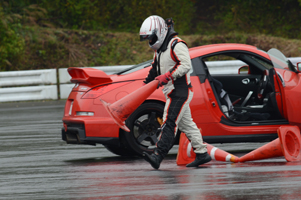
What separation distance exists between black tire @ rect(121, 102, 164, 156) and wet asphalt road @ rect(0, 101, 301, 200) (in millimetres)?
252

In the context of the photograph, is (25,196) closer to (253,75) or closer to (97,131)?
(97,131)

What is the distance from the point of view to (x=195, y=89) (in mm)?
7918

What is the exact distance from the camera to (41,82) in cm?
1803

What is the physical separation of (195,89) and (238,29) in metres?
22.0

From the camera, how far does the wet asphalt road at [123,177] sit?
566 cm

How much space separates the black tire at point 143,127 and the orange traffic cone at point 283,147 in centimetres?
125

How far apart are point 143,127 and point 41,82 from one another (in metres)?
10.6

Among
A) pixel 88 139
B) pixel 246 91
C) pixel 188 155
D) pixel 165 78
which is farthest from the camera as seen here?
pixel 246 91

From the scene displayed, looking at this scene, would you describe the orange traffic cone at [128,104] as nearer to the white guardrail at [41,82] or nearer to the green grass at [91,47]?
the white guardrail at [41,82]

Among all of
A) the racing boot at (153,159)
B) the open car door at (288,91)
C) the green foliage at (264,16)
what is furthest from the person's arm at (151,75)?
the green foliage at (264,16)

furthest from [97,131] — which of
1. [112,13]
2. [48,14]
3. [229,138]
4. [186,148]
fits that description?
[112,13]

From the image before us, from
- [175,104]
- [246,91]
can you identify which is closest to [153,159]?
[175,104]

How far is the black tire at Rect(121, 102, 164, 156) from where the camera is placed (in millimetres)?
7883

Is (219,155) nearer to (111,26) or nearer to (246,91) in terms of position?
(246,91)
